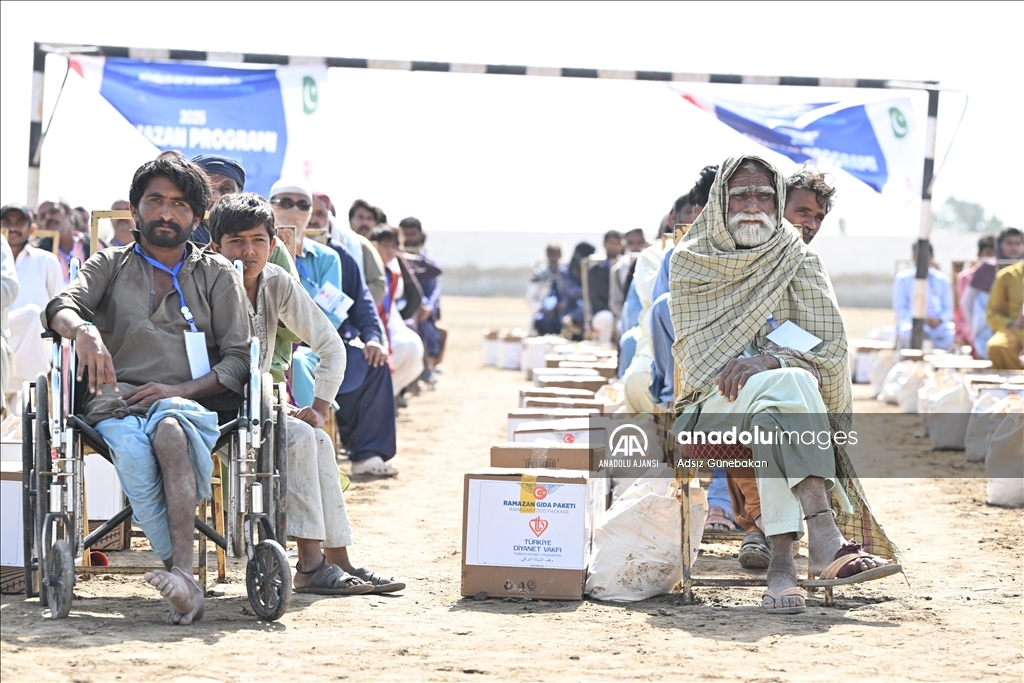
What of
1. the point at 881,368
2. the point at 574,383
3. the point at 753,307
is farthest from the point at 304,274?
the point at 881,368

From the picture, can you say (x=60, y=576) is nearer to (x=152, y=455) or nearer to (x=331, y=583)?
(x=152, y=455)

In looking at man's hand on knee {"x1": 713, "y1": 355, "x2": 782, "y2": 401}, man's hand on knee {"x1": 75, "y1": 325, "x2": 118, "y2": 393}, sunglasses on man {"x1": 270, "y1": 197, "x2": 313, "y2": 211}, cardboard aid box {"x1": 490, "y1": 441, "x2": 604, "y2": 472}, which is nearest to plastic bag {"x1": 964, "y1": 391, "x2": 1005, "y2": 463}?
man's hand on knee {"x1": 713, "y1": 355, "x2": 782, "y2": 401}

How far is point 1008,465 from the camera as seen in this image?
327 inches

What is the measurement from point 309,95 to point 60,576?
7.98 m

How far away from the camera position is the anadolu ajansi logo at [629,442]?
6.98 meters

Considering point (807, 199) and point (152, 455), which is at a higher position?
point (807, 199)

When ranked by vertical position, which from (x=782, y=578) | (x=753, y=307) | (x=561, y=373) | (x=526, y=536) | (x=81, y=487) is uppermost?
(x=753, y=307)

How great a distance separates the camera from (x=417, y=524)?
7.34 m

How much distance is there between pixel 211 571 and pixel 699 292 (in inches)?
95.5

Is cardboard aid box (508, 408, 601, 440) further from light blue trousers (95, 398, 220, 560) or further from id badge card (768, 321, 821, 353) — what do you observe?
light blue trousers (95, 398, 220, 560)

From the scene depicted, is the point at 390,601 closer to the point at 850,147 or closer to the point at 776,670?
the point at 776,670

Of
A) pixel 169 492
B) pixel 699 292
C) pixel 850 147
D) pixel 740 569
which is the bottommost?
pixel 740 569

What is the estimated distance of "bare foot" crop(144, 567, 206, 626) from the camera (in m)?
4.45

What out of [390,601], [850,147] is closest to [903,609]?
[390,601]
